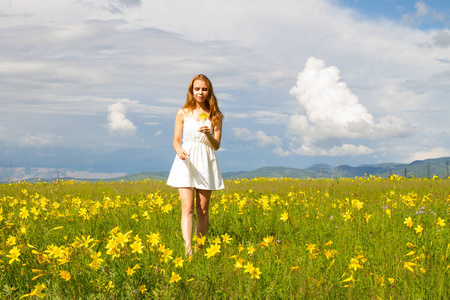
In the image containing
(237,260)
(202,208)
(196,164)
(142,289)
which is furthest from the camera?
(202,208)

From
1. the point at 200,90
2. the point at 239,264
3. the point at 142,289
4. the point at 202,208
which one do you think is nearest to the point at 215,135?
the point at 200,90

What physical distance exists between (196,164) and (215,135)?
0.58 metres

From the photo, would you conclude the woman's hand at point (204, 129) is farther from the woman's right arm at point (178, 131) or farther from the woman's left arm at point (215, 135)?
the woman's right arm at point (178, 131)

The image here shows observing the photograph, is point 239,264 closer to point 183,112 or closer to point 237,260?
point 237,260

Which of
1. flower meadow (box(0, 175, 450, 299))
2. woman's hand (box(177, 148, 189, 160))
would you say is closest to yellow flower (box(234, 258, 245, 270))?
flower meadow (box(0, 175, 450, 299))

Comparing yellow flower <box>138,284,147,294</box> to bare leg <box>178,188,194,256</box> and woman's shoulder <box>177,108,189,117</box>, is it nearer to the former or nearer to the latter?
bare leg <box>178,188,194,256</box>

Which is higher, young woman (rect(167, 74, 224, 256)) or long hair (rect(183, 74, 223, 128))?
long hair (rect(183, 74, 223, 128))

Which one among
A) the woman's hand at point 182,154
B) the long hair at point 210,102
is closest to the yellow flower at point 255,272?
the woman's hand at point 182,154

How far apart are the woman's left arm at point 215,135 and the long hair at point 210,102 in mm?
83

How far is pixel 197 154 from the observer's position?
553 cm

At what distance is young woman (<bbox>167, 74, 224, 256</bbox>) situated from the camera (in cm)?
532

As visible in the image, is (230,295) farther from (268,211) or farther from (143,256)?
(268,211)

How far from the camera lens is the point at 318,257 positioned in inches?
169

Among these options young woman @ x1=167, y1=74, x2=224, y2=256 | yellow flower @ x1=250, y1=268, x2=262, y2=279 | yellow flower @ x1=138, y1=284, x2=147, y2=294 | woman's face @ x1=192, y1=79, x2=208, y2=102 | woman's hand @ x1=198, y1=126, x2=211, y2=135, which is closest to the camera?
yellow flower @ x1=138, y1=284, x2=147, y2=294
